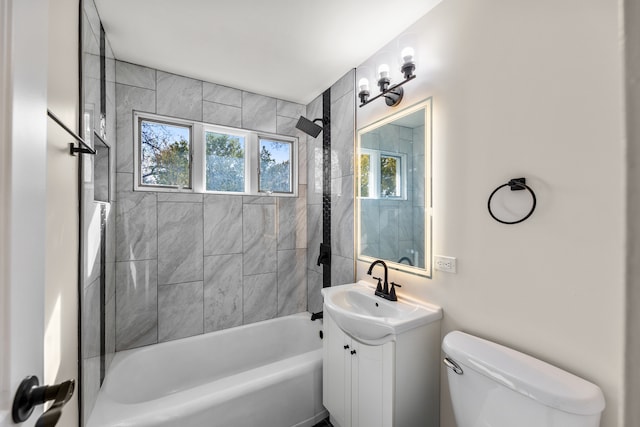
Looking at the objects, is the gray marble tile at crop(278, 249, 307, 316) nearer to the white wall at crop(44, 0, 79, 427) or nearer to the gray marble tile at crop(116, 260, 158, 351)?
the gray marble tile at crop(116, 260, 158, 351)

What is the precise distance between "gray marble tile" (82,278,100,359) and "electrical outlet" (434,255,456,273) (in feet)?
5.82

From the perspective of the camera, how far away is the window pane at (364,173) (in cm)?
207

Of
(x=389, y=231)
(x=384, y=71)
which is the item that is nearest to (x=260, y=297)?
(x=389, y=231)

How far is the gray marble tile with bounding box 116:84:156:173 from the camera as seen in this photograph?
2.08 meters

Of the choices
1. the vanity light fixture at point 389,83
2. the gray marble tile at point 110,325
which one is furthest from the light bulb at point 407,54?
the gray marble tile at point 110,325

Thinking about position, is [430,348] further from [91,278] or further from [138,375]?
[138,375]

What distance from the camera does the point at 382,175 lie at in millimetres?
1948

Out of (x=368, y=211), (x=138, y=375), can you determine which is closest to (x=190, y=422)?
(x=138, y=375)

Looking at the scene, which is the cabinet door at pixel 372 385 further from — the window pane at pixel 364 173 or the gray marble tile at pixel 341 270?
the window pane at pixel 364 173

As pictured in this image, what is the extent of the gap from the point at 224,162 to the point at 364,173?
135cm

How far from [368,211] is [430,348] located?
1.00 m

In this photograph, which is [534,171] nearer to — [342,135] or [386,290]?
[386,290]

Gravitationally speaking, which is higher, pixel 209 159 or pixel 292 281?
pixel 209 159

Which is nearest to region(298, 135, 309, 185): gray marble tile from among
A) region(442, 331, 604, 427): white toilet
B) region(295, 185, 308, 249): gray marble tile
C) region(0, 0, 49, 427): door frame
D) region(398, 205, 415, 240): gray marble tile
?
region(295, 185, 308, 249): gray marble tile
